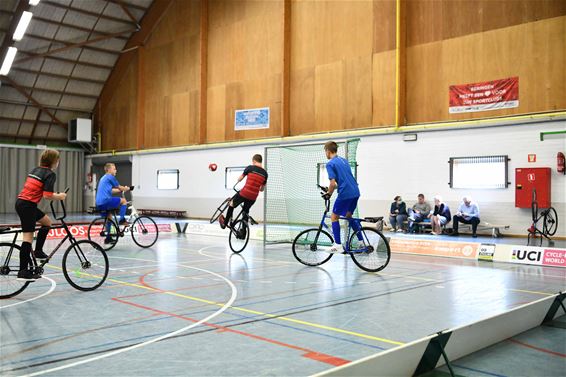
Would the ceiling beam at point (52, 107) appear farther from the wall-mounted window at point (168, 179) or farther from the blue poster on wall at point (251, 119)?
the blue poster on wall at point (251, 119)

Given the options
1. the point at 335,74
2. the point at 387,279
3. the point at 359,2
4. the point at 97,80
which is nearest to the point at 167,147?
the point at 97,80

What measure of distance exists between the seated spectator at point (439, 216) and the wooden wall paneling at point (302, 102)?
6.39 meters

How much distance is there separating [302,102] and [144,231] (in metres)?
10.6

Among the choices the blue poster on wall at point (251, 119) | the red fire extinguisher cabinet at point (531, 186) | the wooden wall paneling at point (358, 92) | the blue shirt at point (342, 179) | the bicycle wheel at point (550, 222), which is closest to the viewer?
the blue shirt at point (342, 179)

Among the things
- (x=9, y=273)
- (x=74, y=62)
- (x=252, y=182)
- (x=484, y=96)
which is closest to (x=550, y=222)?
(x=484, y=96)

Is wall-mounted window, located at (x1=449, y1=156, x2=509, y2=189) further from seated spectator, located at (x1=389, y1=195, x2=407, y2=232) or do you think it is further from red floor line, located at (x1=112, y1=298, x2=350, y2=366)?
red floor line, located at (x1=112, y1=298, x2=350, y2=366)

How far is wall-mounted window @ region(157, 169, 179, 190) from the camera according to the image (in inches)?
1041

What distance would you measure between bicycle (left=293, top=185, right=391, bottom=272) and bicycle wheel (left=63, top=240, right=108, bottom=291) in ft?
11.6

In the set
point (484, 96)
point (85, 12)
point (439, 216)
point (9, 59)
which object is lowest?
point (439, 216)

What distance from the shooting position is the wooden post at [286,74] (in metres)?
21.4

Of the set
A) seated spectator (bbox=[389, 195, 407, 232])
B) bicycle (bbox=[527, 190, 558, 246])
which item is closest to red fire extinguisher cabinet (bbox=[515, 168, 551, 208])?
bicycle (bbox=[527, 190, 558, 246])

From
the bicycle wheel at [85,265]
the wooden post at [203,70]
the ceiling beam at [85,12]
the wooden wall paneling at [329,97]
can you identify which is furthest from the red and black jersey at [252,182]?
the ceiling beam at [85,12]

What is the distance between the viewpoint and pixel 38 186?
6.54 metres

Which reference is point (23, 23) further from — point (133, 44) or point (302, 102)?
point (302, 102)
